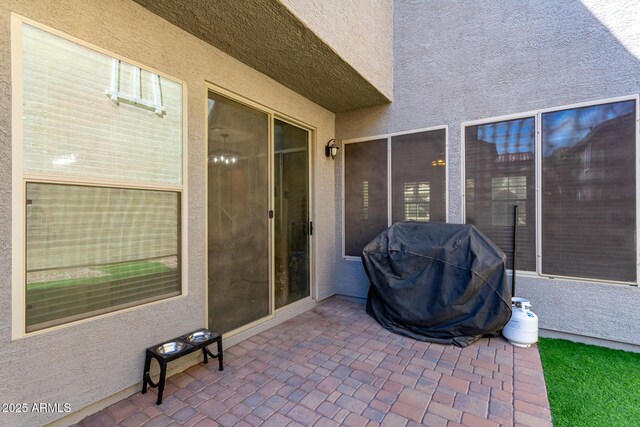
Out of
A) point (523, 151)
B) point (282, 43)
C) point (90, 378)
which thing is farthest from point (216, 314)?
point (523, 151)

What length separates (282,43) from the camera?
3.07 metres

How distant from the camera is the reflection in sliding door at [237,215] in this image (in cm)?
326

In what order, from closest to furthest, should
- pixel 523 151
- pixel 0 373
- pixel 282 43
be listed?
pixel 0 373 → pixel 282 43 → pixel 523 151

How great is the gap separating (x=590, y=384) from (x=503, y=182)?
7.42 ft

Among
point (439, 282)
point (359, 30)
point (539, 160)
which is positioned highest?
point (359, 30)

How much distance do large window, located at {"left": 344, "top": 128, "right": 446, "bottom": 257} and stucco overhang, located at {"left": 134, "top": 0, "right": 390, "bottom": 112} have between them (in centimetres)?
86

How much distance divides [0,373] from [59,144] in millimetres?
1516

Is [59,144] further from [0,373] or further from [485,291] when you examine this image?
[485,291]

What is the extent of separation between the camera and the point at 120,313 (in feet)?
8.00

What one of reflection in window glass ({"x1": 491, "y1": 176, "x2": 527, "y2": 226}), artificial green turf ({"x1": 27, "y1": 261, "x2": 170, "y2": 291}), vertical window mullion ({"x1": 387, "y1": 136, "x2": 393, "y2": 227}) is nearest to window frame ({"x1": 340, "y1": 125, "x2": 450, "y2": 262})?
vertical window mullion ({"x1": 387, "y1": 136, "x2": 393, "y2": 227})

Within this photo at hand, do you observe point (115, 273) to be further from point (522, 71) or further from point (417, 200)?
point (522, 71)

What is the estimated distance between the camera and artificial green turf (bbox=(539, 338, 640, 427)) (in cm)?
224

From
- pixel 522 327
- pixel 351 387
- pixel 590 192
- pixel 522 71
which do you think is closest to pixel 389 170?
pixel 522 71

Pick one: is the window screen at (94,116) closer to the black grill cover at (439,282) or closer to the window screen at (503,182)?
the black grill cover at (439,282)
